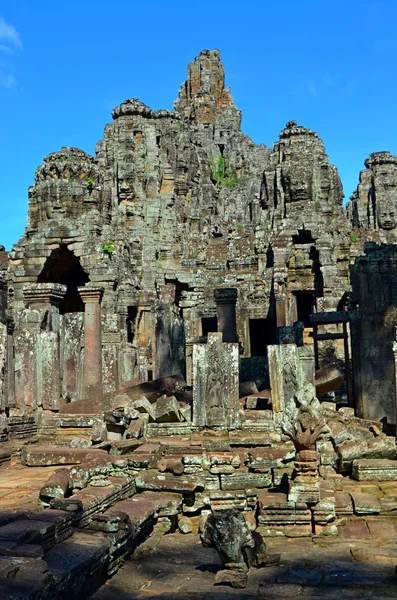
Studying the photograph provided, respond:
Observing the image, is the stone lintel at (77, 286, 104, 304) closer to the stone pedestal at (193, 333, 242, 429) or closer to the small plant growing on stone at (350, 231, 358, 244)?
the stone pedestal at (193, 333, 242, 429)

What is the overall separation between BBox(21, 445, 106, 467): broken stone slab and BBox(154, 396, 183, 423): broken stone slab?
5.16 feet

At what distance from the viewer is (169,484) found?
8.20 m

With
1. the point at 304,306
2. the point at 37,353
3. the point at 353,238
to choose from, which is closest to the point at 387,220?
the point at 353,238

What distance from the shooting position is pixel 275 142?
32.5 m

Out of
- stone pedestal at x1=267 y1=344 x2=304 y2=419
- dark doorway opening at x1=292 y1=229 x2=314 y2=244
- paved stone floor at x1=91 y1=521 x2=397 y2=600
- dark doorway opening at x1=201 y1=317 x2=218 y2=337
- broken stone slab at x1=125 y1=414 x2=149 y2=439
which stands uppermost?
dark doorway opening at x1=292 y1=229 x2=314 y2=244

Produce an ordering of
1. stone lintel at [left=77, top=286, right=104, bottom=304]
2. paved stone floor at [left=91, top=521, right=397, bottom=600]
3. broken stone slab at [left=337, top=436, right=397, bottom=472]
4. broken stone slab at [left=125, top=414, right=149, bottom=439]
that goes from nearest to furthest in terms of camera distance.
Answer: paved stone floor at [left=91, top=521, right=397, bottom=600]
broken stone slab at [left=337, top=436, right=397, bottom=472]
broken stone slab at [left=125, top=414, right=149, bottom=439]
stone lintel at [left=77, top=286, right=104, bottom=304]

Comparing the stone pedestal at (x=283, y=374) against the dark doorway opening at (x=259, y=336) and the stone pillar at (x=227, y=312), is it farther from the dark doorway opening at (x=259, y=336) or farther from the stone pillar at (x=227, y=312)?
the dark doorway opening at (x=259, y=336)

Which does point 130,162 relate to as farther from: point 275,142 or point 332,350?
point 332,350

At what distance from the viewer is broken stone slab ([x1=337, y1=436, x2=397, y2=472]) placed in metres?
9.56

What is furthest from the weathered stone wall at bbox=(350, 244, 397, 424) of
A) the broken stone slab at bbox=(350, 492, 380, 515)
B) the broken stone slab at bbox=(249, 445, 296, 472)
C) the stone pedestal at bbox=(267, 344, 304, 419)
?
the broken stone slab at bbox=(350, 492, 380, 515)

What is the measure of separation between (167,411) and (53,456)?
203 centimetres

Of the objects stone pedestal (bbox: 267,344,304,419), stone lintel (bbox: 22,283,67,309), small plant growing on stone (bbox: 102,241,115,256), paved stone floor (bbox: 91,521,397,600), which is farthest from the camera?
small plant growing on stone (bbox: 102,241,115,256)

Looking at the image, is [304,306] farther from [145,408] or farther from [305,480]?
[305,480]

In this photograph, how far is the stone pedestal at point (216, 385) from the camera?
34.3ft
